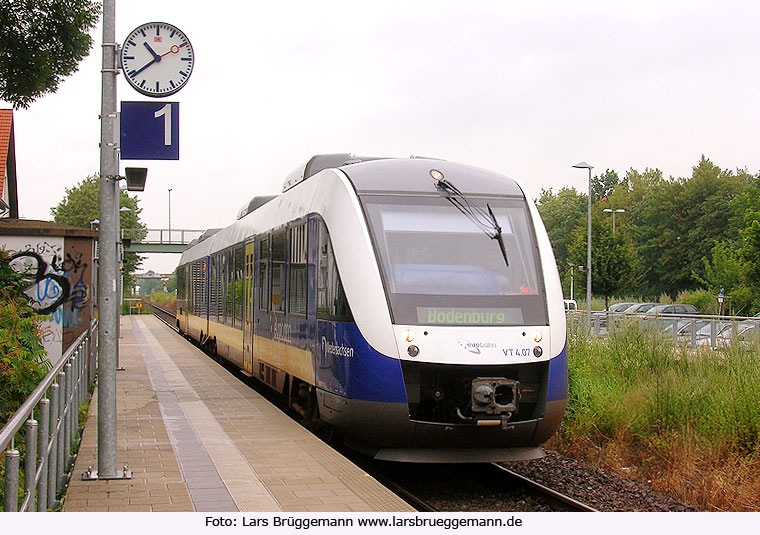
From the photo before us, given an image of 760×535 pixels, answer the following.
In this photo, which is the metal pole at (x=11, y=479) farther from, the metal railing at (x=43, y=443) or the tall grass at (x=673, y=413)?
the tall grass at (x=673, y=413)

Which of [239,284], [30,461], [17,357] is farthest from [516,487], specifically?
[239,284]

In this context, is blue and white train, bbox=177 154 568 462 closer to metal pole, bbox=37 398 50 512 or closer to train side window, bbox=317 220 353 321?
train side window, bbox=317 220 353 321

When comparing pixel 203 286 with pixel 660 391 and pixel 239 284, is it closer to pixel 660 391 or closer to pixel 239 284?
pixel 239 284

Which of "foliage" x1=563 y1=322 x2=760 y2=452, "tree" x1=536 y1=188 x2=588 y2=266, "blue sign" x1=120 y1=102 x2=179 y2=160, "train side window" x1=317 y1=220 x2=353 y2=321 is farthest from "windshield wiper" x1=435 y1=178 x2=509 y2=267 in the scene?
"tree" x1=536 y1=188 x2=588 y2=266

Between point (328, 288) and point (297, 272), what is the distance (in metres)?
1.68

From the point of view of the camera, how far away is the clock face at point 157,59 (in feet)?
25.7

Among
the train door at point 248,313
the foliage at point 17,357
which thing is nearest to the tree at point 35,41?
the train door at point 248,313

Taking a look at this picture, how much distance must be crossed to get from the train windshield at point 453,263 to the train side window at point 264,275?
430 cm

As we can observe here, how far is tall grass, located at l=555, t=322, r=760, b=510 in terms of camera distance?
9.28 meters

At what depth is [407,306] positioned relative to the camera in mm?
8469

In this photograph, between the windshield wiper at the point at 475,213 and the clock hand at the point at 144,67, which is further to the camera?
the windshield wiper at the point at 475,213
